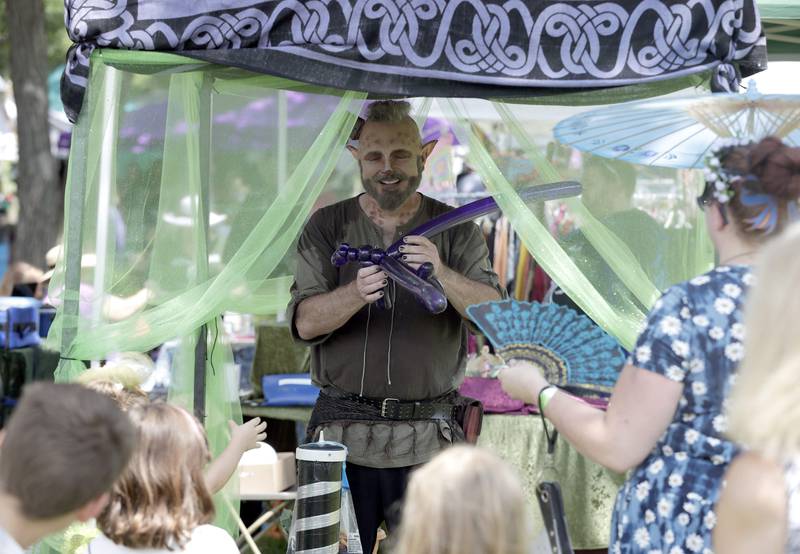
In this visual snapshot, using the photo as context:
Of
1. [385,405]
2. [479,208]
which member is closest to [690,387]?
[479,208]

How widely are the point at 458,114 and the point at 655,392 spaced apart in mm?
1580

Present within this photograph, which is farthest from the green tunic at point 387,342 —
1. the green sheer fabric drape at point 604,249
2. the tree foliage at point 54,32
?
the tree foliage at point 54,32

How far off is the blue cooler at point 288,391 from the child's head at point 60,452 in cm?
340

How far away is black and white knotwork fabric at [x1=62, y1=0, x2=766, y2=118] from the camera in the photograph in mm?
3299

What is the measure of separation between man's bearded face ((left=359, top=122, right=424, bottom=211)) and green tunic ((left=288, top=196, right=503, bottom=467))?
0.32 ft

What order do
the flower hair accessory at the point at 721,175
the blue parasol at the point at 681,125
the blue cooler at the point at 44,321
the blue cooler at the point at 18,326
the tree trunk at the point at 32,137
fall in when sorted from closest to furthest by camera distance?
the flower hair accessory at the point at 721,175, the blue parasol at the point at 681,125, the blue cooler at the point at 18,326, the blue cooler at the point at 44,321, the tree trunk at the point at 32,137

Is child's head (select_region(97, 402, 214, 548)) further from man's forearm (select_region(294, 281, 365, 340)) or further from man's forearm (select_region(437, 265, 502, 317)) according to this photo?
man's forearm (select_region(437, 265, 502, 317))

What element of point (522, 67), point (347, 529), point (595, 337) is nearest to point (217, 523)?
point (347, 529)

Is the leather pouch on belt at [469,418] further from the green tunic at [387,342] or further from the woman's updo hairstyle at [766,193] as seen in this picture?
the woman's updo hairstyle at [766,193]

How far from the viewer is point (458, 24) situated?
331cm

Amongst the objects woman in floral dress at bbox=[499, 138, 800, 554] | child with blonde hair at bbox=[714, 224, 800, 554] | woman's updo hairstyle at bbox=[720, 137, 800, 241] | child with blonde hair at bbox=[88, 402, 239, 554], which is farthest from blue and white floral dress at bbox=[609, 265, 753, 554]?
child with blonde hair at bbox=[88, 402, 239, 554]

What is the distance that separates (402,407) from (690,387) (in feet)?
4.82

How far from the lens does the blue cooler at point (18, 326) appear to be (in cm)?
512

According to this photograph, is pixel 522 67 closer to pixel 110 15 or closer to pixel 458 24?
pixel 458 24
